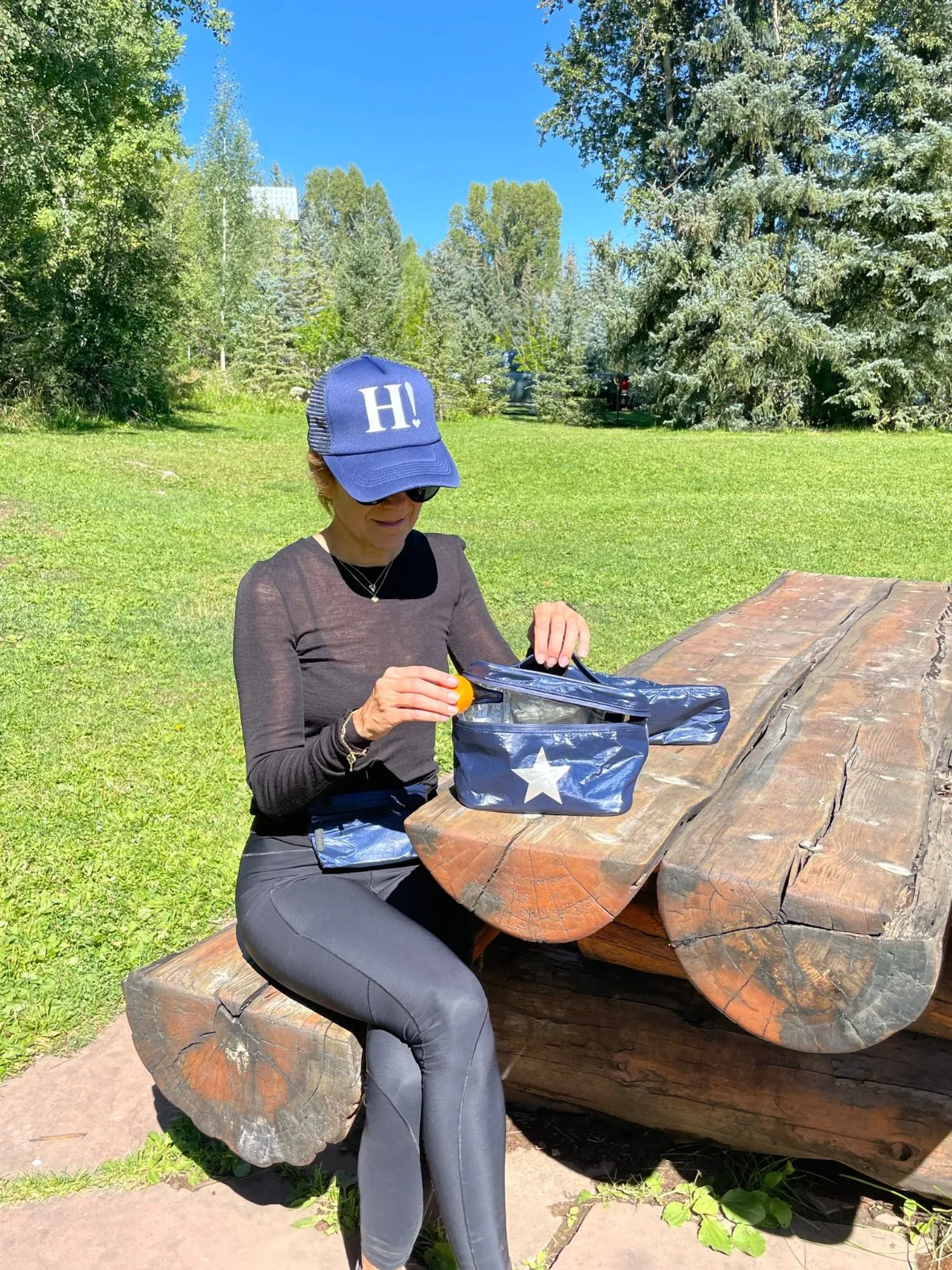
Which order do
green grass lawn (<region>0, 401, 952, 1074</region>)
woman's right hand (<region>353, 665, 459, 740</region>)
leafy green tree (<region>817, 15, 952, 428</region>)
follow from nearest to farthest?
1. woman's right hand (<region>353, 665, 459, 740</region>)
2. green grass lawn (<region>0, 401, 952, 1074</region>)
3. leafy green tree (<region>817, 15, 952, 428</region>)

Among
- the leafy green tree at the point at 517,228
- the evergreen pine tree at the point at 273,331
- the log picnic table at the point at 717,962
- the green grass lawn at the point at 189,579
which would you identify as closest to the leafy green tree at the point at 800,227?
the green grass lawn at the point at 189,579

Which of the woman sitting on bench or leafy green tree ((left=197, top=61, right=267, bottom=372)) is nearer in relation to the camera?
the woman sitting on bench

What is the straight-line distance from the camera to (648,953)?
7.01 feet

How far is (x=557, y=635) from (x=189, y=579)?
A: 640 cm

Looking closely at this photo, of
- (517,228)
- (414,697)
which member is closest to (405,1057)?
(414,697)

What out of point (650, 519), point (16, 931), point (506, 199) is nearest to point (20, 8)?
point (650, 519)

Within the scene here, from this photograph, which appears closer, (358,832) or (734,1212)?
(358,832)

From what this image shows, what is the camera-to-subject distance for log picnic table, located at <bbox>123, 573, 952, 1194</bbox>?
61.0 inches

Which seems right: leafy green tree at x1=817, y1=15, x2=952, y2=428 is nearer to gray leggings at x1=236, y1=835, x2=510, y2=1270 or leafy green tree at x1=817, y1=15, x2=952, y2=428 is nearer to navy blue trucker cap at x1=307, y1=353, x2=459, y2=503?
navy blue trucker cap at x1=307, y1=353, x2=459, y2=503

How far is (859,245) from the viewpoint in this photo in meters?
23.0

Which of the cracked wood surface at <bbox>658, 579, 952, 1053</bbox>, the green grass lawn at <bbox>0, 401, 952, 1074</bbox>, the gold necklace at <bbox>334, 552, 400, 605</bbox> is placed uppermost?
the gold necklace at <bbox>334, 552, 400, 605</bbox>

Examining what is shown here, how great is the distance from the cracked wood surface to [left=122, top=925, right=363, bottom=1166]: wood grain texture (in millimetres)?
722

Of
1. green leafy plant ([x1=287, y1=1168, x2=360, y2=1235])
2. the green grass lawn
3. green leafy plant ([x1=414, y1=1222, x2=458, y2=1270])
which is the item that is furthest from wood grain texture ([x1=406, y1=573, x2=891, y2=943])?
the green grass lawn

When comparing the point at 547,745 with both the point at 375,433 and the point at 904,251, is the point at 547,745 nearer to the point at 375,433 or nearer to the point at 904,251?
the point at 375,433
